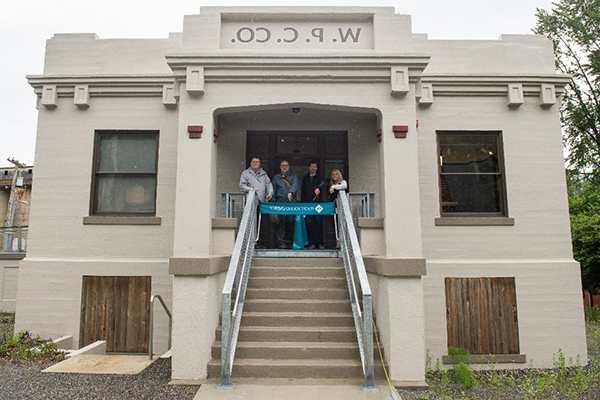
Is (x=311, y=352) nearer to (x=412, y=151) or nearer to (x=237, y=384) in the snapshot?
(x=237, y=384)

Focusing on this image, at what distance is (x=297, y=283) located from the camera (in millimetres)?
6918

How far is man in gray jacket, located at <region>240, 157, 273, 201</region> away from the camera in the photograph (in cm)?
782

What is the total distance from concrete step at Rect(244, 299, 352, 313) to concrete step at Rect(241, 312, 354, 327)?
0.64 ft

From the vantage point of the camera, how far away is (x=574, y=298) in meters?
7.80

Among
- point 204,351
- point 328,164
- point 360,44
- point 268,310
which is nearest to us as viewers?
point 204,351

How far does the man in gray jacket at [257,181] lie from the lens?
7820mm

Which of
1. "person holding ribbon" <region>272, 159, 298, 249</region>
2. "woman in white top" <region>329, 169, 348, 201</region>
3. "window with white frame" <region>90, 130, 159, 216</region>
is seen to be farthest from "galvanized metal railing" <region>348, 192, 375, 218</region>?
"window with white frame" <region>90, 130, 159, 216</region>

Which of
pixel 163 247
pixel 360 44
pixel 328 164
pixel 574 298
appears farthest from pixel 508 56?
pixel 163 247

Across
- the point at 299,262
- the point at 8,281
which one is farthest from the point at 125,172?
the point at 8,281

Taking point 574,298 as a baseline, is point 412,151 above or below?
above

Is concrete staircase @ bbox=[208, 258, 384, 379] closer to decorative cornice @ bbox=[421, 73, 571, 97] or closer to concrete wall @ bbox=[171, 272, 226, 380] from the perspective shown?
concrete wall @ bbox=[171, 272, 226, 380]

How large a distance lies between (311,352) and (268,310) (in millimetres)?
997

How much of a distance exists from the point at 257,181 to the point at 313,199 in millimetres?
1300

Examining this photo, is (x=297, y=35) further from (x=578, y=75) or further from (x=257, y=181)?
(x=578, y=75)
